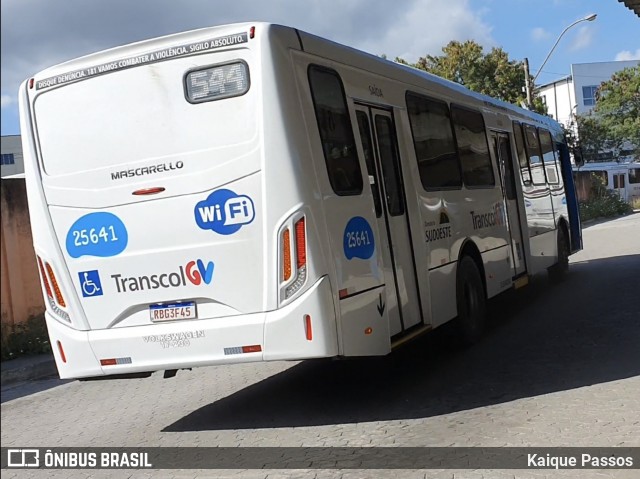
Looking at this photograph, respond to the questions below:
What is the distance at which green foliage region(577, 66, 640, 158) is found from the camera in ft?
155

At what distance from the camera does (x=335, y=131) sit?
20.7 feet

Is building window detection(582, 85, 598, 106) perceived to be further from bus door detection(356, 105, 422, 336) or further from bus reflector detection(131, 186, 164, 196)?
bus reflector detection(131, 186, 164, 196)

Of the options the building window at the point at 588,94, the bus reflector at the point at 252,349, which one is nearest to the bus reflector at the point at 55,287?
the bus reflector at the point at 252,349

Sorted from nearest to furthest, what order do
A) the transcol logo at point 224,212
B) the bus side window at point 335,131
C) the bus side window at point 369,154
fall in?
the transcol logo at point 224,212, the bus side window at point 335,131, the bus side window at point 369,154

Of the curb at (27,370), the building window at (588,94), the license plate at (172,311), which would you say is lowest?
the curb at (27,370)

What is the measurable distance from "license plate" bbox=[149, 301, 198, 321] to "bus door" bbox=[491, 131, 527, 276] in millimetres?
5877

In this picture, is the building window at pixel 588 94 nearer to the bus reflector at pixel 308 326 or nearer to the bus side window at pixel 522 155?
the bus side window at pixel 522 155

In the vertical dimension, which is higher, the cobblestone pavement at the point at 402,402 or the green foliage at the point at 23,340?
the green foliage at the point at 23,340

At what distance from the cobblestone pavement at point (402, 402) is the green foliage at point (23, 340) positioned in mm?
2473

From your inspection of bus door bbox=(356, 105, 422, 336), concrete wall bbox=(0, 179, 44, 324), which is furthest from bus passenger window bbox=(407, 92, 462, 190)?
concrete wall bbox=(0, 179, 44, 324)

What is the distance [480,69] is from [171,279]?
35884 mm

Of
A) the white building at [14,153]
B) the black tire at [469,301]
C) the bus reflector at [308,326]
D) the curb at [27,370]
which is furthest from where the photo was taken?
the white building at [14,153]

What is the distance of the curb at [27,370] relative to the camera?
35.9 ft

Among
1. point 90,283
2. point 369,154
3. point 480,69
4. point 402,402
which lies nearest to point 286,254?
point 369,154
